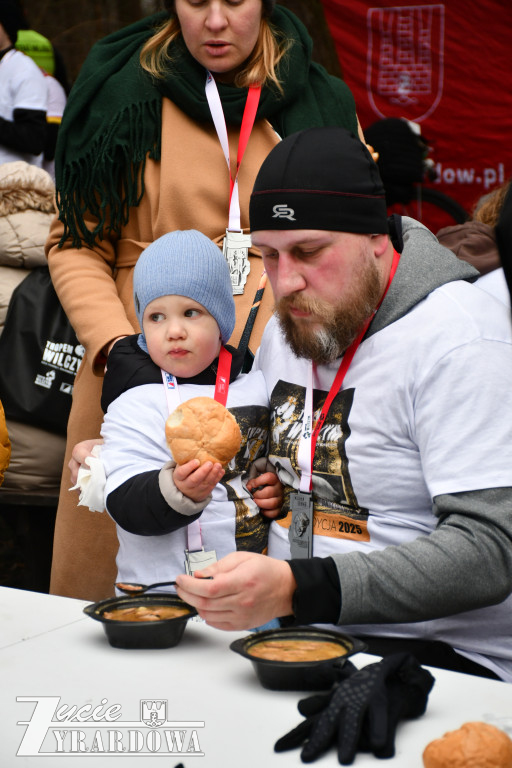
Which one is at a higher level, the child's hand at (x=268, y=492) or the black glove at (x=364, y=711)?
the black glove at (x=364, y=711)

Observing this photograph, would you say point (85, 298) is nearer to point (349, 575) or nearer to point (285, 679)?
point (349, 575)

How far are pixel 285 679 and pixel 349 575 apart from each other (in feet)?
1.02

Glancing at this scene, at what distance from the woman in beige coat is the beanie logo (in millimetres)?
737

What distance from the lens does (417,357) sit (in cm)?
198

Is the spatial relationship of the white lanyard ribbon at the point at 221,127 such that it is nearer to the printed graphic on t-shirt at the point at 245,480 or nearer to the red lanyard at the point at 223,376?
the red lanyard at the point at 223,376

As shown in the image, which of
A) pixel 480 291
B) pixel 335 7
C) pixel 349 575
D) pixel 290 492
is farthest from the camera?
pixel 335 7

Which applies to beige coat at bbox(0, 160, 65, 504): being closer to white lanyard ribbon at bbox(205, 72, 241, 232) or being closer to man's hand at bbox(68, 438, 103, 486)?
man's hand at bbox(68, 438, 103, 486)

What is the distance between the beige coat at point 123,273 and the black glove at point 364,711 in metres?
1.51

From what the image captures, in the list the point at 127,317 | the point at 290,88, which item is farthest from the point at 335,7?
the point at 127,317

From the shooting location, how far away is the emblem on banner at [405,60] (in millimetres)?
5422

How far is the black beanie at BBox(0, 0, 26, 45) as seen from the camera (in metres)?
5.47

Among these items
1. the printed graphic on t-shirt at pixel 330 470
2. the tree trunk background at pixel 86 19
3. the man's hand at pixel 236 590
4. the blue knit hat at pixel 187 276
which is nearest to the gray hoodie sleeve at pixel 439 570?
the man's hand at pixel 236 590

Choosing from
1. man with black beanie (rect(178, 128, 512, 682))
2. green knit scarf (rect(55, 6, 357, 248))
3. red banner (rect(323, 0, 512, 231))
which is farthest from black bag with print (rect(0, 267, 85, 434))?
red banner (rect(323, 0, 512, 231))
